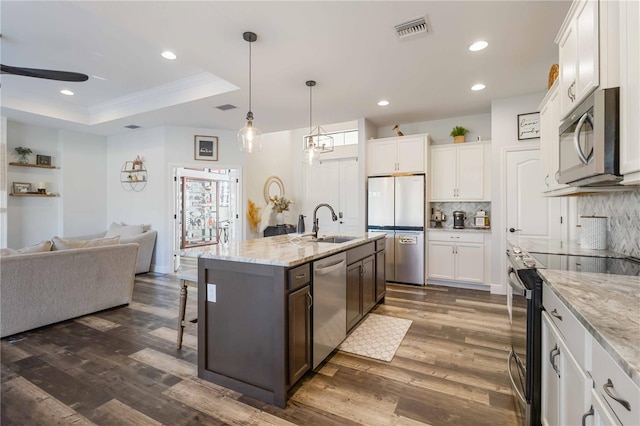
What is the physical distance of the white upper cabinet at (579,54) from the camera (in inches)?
57.4

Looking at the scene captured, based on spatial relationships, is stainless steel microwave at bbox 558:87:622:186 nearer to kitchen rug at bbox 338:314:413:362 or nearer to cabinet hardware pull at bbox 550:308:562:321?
cabinet hardware pull at bbox 550:308:562:321

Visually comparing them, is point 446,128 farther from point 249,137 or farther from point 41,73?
point 41,73

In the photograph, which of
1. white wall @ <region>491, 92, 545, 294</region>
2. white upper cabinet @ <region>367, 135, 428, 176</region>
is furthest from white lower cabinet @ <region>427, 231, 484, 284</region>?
white upper cabinet @ <region>367, 135, 428, 176</region>

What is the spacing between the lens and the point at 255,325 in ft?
6.31

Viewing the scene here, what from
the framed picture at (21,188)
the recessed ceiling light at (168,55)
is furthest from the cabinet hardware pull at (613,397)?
the framed picture at (21,188)

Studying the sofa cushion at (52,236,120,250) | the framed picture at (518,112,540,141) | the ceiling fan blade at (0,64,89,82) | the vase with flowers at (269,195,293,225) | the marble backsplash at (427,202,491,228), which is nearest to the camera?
the ceiling fan blade at (0,64,89,82)

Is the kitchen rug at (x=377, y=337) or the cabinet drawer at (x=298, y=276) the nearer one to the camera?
the cabinet drawer at (x=298, y=276)

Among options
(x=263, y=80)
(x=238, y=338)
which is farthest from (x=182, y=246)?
(x=238, y=338)

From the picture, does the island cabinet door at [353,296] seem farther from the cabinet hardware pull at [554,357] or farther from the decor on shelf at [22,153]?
the decor on shelf at [22,153]

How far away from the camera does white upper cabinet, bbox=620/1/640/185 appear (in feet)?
3.87

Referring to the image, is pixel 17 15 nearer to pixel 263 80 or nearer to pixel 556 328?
pixel 263 80

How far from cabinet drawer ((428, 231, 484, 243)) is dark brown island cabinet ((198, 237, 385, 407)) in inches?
123

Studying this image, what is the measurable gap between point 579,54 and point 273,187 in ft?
19.3

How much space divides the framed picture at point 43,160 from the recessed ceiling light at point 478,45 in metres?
7.24
